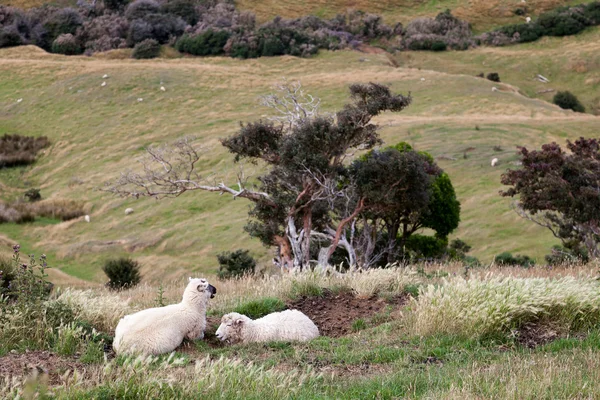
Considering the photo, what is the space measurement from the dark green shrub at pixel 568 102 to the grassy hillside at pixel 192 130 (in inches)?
389

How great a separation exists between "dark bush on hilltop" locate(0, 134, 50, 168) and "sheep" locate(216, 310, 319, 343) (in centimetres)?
4498

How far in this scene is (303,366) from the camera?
23.8 ft

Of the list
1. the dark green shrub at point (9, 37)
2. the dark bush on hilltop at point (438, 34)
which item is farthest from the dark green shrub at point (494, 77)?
the dark green shrub at point (9, 37)

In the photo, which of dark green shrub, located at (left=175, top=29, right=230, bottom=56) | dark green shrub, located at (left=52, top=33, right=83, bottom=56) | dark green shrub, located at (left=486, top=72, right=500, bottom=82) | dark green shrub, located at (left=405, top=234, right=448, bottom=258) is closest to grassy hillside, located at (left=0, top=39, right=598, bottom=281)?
dark green shrub, located at (left=405, top=234, right=448, bottom=258)

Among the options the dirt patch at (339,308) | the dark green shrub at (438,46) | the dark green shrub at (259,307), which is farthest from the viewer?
the dark green shrub at (438,46)

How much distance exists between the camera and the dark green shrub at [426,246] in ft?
78.3

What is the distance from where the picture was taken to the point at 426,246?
78.8ft

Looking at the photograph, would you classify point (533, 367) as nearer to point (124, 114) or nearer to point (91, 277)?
point (91, 277)

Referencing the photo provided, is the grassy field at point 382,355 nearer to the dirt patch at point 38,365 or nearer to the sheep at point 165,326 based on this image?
the dirt patch at point 38,365

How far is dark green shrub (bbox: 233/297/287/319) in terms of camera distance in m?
10.5

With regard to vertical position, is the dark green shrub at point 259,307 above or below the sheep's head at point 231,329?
below

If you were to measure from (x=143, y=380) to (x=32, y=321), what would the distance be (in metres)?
3.43

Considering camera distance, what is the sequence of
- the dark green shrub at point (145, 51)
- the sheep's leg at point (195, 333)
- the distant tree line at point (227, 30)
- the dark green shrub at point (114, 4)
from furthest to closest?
the dark green shrub at point (114, 4)
the distant tree line at point (227, 30)
the dark green shrub at point (145, 51)
the sheep's leg at point (195, 333)

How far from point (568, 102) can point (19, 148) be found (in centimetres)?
4896
